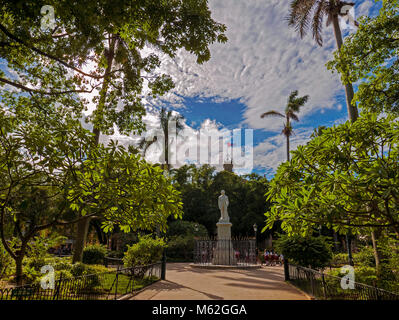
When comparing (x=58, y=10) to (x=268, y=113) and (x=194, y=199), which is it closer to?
(x=268, y=113)

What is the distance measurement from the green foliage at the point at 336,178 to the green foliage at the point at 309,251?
695 centimetres

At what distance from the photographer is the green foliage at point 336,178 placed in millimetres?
3633

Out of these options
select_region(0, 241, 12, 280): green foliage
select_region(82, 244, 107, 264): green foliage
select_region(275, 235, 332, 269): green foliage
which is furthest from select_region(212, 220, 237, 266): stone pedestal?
select_region(0, 241, 12, 280): green foliage

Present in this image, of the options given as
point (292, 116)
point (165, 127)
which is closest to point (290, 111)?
point (292, 116)

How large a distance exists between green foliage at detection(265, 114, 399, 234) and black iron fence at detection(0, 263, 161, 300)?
180 inches

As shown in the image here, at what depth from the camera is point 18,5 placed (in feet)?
9.29

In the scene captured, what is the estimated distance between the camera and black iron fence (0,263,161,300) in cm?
504

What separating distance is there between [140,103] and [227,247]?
13911 millimetres

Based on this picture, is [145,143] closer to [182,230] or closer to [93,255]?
[182,230]

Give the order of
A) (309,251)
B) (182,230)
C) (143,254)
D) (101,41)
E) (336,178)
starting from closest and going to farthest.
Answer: (336,178), (101,41), (309,251), (143,254), (182,230)

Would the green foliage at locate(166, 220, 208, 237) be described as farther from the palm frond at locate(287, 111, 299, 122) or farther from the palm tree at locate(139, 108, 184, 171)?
the palm frond at locate(287, 111, 299, 122)

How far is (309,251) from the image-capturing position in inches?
419

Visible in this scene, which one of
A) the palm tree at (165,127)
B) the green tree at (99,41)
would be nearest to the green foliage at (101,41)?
the green tree at (99,41)

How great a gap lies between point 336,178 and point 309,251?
8.09 m
